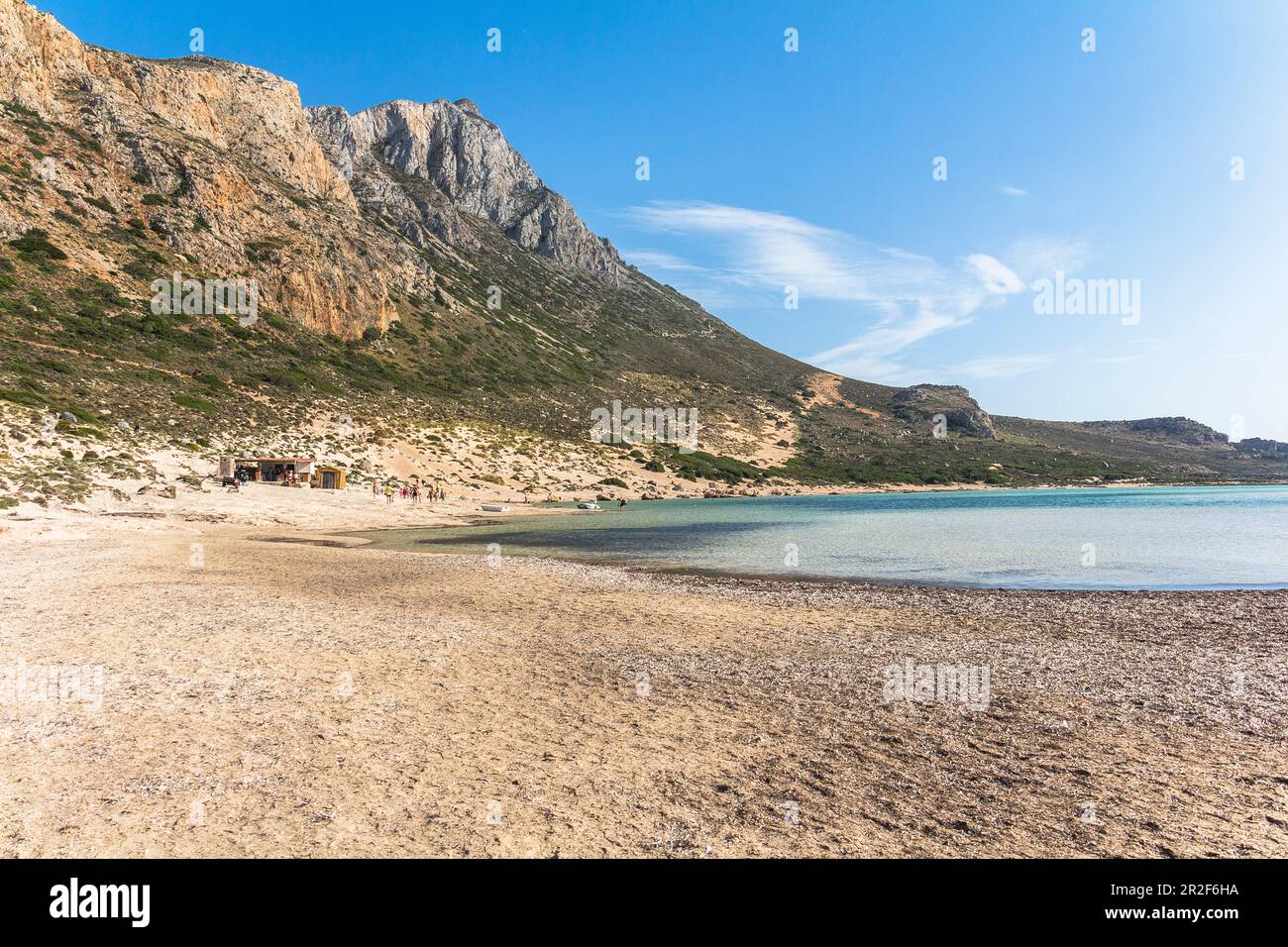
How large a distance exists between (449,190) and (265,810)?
7772 inches

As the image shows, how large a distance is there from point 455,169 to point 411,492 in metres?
154

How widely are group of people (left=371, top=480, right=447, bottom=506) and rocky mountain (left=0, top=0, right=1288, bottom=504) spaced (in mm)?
8983

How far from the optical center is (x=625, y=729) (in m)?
8.41

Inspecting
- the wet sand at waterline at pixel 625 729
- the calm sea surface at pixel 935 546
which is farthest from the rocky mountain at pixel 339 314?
the wet sand at waterline at pixel 625 729

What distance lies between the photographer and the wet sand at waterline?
5711 mm

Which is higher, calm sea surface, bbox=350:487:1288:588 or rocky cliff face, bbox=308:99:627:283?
rocky cliff face, bbox=308:99:627:283

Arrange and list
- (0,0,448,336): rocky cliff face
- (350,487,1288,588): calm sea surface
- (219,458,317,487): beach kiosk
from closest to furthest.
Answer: (350,487,1288,588): calm sea surface, (219,458,317,487): beach kiosk, (0,0,448,336): rocky cliff face

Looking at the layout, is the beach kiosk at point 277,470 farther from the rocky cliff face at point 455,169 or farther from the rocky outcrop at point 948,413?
the rocky outcrop at point 948,413

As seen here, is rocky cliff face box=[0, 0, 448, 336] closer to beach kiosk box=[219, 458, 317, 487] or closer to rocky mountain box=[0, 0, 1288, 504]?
rocky mountain box=[0, 0, 1288, 504]

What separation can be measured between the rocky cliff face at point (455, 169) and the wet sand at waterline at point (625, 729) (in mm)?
165301

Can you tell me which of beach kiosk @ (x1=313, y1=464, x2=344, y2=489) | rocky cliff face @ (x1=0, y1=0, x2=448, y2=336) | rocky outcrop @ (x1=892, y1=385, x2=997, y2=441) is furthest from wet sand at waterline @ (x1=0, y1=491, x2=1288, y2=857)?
rocky outcrop @ (x1=892, y1=385, x2=997, y2=441)

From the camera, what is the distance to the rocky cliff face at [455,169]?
162m
